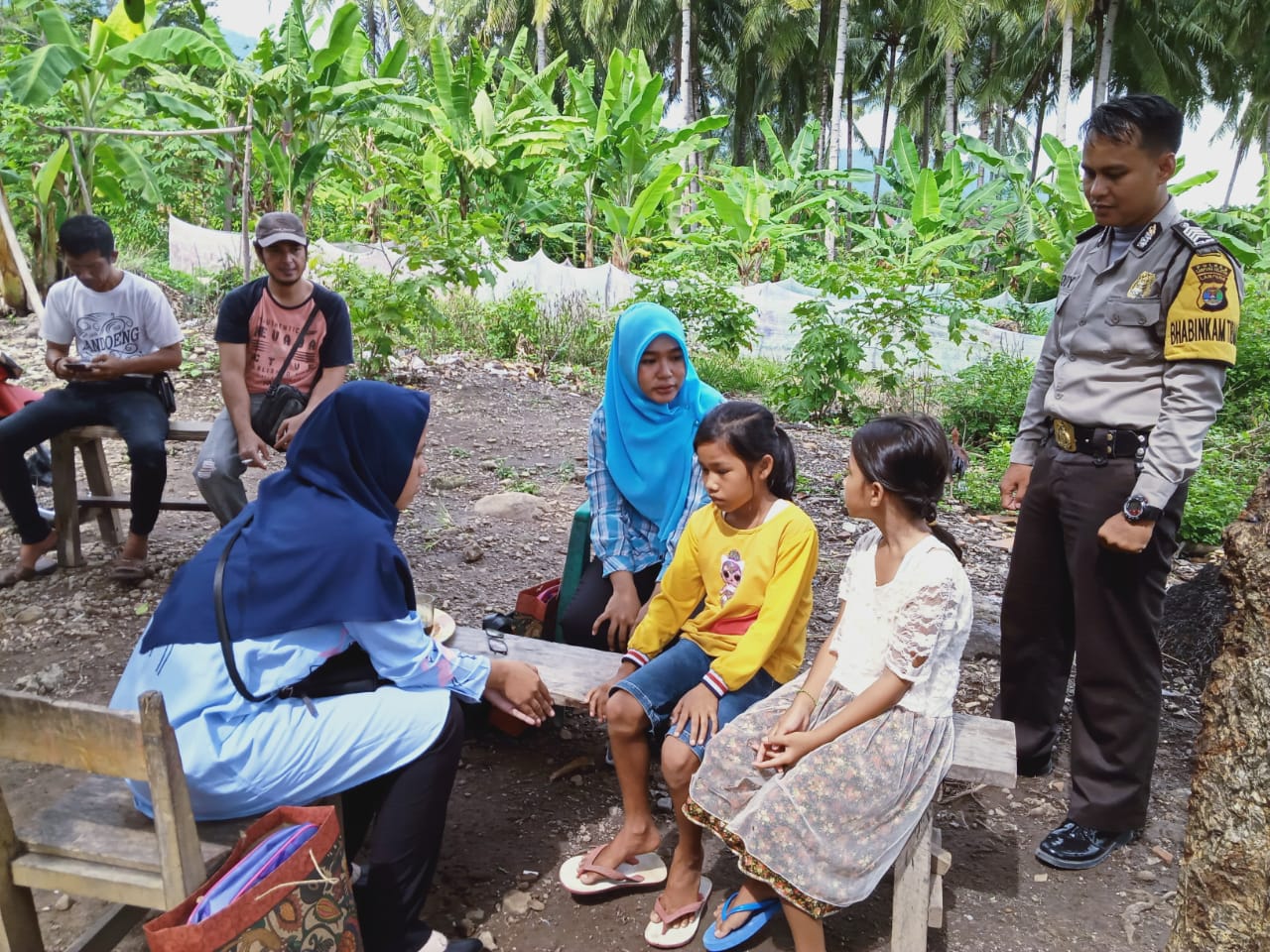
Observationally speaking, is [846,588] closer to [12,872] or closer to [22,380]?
[12,872]

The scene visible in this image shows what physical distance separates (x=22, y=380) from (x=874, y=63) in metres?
28.4

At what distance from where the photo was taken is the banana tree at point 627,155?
13297mm

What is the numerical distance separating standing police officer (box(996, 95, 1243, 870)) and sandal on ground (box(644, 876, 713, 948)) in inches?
42.5

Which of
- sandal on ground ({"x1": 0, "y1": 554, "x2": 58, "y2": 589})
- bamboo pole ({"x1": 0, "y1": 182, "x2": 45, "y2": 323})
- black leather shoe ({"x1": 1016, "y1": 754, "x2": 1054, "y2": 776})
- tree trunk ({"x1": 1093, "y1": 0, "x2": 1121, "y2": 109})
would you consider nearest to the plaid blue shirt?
black leather shoe ({"x1": 1016, "y1": 754, "x2": 1054, "y2": 776})

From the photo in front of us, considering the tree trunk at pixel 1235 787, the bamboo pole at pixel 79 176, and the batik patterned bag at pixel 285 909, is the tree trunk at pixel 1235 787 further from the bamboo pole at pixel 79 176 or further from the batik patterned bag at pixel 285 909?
the bamboo pole at pixel 79 176

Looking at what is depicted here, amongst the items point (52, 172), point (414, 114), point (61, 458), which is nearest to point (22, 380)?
point (52, 172)

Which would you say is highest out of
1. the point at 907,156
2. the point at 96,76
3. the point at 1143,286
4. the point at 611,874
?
the point at 96,76

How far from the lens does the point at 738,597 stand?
2.61 metres

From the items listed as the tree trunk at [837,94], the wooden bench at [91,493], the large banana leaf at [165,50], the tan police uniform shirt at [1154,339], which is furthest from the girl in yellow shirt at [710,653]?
the tree trunk at [837,94]

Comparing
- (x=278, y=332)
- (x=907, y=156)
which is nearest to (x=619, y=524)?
(x=278, y=332)

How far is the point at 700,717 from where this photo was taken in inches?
95.8

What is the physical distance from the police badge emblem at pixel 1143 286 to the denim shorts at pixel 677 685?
145 cm

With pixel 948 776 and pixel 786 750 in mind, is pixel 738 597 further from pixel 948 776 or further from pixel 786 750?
pixel 948 776

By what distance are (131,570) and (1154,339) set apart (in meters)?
4.41
